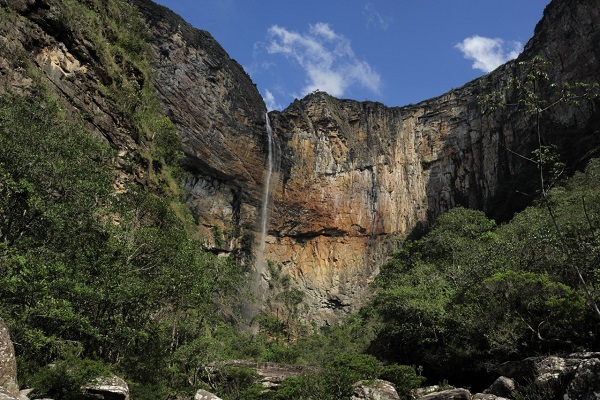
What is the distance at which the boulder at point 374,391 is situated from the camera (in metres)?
12.3

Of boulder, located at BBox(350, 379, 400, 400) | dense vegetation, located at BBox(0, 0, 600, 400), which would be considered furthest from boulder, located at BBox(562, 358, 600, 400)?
boulder, located at BBox(350, 379, 400, 400)

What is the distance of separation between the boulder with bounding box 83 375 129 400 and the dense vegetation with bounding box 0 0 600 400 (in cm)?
20

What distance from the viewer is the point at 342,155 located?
46625 mm

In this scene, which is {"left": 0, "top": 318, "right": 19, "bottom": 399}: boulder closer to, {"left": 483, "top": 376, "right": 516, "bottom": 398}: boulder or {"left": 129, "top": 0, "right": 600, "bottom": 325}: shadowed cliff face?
{"left": 483, "top": 376, "right": 516, "bottom": 398}: boulder

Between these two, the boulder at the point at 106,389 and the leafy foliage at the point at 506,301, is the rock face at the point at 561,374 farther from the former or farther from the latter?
the boulder at the point at 106,389

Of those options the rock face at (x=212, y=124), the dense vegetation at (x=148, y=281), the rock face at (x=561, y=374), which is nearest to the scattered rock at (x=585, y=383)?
the rock face at (x=561, y=374)

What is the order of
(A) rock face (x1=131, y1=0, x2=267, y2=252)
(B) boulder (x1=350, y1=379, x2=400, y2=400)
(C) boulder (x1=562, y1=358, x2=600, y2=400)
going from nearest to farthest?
1. (C) boulder (x1=562, y1=358, x2=600, y2=400)
2. (B) boulder (x1=350, y1=379, x2=400, y2=400)
3. (A) rock face (x1=131, y1=0, x2=267, y2=252)

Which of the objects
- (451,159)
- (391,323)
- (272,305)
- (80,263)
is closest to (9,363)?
(80,263)

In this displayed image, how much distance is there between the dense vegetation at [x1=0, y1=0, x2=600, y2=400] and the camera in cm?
934

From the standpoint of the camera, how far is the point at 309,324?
3962 cm

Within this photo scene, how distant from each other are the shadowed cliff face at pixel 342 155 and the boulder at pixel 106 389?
97.3ft

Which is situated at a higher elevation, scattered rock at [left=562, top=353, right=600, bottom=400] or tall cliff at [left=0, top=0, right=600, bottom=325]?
tall cliff at [left=0, top=0, right=600, bottom=325]

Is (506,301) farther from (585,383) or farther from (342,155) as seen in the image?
(342,155)

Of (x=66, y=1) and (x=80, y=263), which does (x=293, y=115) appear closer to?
(x=66, y=1)
